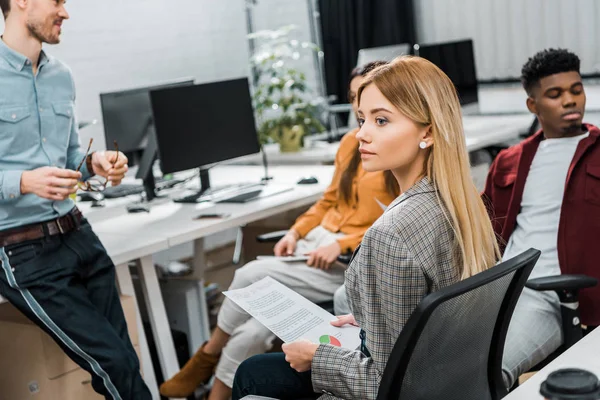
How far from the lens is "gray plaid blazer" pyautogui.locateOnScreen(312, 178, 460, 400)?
1477 millimetres

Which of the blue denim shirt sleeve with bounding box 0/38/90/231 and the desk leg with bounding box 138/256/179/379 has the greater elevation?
the blue denim shirt sleeve with bounding box 0/38/90/231

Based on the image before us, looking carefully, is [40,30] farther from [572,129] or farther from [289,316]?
[572,129]

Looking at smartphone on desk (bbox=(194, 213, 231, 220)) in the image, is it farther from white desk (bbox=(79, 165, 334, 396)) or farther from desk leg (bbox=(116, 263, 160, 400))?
desk leg (bbox=(116, 263, 160, 400))

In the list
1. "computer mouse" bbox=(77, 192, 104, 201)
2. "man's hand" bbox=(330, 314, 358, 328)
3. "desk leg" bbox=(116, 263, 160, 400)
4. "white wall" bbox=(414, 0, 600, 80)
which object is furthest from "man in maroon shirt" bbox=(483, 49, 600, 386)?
"white wall" bbox=(414, 0, 600, 80)

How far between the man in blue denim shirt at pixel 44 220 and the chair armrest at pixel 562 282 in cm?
117

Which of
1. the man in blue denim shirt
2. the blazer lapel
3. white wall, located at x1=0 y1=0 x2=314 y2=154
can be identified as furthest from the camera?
white wall, located at x1=0 y1=0 x2=314 y2=154

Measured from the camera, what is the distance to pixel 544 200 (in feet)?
8.25

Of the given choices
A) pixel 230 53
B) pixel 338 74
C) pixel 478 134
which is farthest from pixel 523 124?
pixel 230 53

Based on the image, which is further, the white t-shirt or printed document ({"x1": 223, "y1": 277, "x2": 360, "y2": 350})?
the white t-shirt

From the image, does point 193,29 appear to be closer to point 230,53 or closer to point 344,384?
point 230,53

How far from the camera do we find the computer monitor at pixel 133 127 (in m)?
3.67

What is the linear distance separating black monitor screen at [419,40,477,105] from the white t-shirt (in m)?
2.42

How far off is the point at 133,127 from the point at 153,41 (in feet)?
4.54

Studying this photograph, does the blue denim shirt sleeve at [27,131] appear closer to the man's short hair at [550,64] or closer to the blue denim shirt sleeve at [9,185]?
the blue denim shirt sleeve at [9,185]
